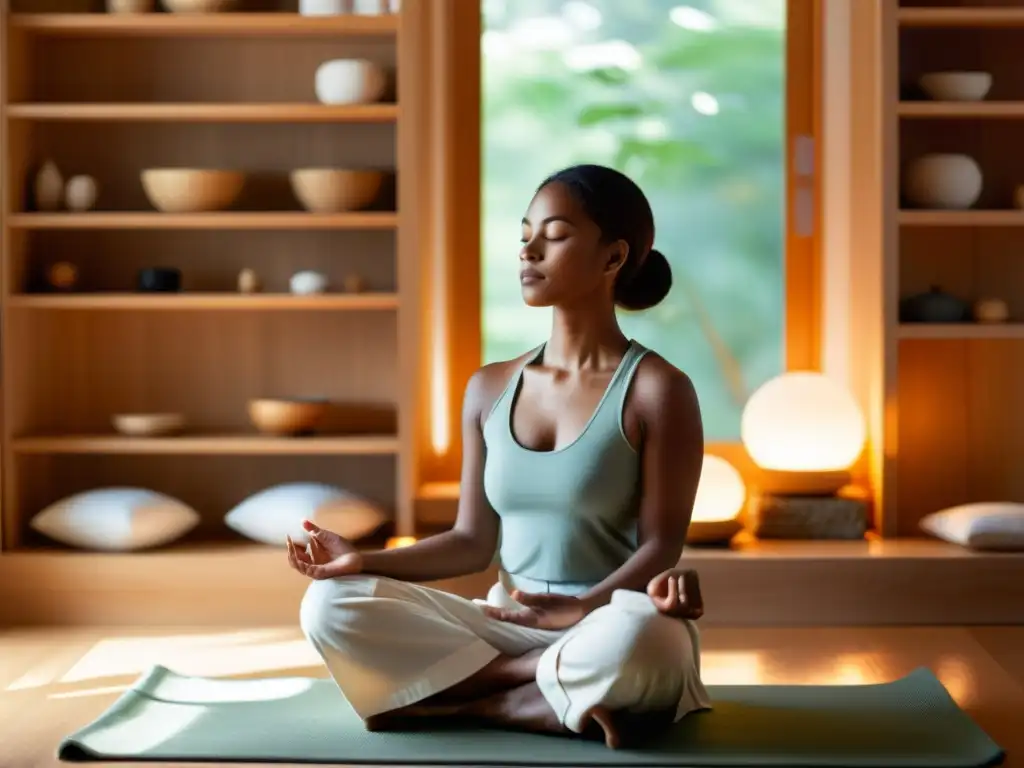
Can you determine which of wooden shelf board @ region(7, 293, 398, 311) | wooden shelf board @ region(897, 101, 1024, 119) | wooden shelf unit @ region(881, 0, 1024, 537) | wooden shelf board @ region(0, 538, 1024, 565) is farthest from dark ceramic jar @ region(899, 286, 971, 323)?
wooden shelf board @ region(7, 293, 398, 311)

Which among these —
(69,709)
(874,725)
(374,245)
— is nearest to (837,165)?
(374,245)

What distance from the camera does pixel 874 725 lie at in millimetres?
2773

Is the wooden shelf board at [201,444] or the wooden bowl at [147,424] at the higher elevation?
the wooden bowl at [147,424]

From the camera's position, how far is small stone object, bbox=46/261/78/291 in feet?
13.7

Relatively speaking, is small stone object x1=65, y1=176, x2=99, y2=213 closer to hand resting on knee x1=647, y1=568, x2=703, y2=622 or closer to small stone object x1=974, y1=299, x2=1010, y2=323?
hand resting on knee x1=647, y1=568, x2=703, y2=622

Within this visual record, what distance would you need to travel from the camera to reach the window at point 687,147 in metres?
4.48

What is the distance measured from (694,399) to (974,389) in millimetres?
1950

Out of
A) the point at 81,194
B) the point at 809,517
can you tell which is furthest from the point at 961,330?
the point at 81,194

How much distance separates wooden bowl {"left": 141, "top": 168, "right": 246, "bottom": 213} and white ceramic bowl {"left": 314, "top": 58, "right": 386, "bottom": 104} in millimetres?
372

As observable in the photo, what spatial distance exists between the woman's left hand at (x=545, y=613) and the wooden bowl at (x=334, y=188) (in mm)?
1874

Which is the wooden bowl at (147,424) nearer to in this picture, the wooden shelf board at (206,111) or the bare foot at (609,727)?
the wooden shelf board at (206,111)

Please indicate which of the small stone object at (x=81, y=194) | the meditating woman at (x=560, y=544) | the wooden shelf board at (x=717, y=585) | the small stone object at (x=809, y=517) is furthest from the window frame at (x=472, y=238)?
the meditating woman at (x=560, y=544)

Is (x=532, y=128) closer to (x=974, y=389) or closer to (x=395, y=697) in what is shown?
(x=974, y=389)

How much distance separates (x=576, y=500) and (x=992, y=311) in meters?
1.97
